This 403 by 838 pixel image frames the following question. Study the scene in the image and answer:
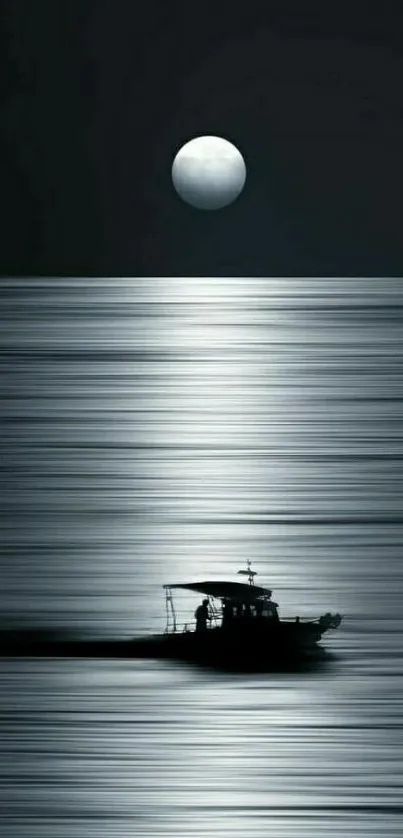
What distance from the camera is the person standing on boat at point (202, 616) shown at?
26 centimetres

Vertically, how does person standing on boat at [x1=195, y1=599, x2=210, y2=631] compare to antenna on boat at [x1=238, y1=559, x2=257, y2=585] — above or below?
below

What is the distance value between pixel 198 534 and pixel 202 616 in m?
0.02

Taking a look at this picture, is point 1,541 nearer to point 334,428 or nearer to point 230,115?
point 334,428

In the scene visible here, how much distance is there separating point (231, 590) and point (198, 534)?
0.07 ft

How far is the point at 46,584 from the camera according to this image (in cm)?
27

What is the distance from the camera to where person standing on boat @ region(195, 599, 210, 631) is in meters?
0.26

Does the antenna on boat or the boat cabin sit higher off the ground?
the antenna on boat

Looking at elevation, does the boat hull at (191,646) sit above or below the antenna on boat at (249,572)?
below

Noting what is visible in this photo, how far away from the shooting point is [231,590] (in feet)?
0.87

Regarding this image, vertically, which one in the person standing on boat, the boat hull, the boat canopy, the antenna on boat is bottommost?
the boat hull

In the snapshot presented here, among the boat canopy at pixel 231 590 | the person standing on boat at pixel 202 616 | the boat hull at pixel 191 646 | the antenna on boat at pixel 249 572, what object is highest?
the antenna on boat at pixel 249 572

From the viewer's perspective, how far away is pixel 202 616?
0.26m

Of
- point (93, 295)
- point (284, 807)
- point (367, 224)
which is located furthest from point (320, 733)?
point (367, 224)

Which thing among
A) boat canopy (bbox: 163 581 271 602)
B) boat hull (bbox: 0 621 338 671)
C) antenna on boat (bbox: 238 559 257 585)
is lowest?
boat hull (bbox: 0 621 338 671)
